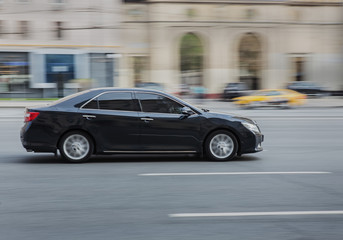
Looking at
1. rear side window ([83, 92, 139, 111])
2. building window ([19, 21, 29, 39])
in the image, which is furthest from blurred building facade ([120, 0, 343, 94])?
rear side window ([83, 92, 139, 111])

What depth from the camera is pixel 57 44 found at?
40094mm

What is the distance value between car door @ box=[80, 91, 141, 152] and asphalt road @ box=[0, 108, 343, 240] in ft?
1.08

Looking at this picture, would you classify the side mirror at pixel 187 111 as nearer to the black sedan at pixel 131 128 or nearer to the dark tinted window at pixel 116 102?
the black sedan at pixel 131 128

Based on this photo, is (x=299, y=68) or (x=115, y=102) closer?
(x=115, y=102)

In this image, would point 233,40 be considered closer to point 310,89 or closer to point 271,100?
point 310,89

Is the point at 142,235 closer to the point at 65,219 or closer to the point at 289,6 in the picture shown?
the point at 65,219

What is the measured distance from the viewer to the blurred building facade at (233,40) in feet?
167

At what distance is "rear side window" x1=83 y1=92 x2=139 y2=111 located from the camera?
364 inches

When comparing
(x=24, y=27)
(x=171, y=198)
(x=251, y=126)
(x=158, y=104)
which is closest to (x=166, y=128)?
(x=158, y=104)

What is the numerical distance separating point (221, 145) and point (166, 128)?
104cm

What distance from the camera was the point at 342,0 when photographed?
52.9 m

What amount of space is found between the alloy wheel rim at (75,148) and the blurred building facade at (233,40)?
4065cm

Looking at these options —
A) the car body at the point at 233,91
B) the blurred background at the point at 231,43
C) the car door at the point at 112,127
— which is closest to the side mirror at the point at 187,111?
the car door at the point at 112,127

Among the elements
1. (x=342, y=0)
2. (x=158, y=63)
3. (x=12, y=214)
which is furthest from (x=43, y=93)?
(x=12, y=214)
